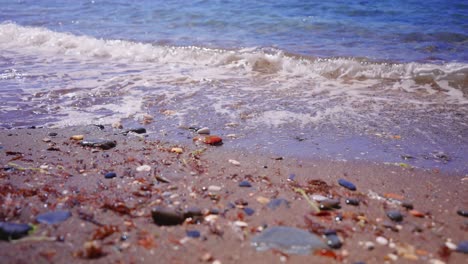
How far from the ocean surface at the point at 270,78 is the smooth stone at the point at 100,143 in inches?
26.6

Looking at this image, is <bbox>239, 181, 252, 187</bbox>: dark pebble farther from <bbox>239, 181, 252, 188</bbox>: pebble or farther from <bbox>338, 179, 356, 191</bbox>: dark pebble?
<bbox>338, 179, 356, 191</bbox>: dark pebble

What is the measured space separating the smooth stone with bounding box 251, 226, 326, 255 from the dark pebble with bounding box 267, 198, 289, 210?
14.0 inches

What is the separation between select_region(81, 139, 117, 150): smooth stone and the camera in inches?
159

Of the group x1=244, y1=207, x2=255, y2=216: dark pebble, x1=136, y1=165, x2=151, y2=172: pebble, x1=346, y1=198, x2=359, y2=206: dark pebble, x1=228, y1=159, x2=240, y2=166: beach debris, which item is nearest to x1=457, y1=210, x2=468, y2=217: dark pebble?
x1=346, y1=198, x2=359, y2=206: dark pebble

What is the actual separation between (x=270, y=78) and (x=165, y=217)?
5071 mm

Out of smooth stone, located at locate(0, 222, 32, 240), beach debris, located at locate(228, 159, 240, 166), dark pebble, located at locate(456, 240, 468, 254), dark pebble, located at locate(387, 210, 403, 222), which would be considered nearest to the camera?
smooth stone, located at locate(0, 222, 32, 240)

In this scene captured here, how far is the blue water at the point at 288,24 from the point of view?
9.14 metres

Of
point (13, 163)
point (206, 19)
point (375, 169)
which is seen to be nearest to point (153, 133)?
point (13, 163)

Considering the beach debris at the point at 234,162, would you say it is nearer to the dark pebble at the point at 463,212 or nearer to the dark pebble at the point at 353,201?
the dark pebble at the point at 353,201

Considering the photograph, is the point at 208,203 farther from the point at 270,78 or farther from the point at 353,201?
the point at 270,78

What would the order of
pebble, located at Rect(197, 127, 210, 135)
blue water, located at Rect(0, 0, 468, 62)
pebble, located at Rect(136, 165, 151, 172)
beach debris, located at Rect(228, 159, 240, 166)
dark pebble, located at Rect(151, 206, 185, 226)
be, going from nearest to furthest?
1. dark pebble, located at Rect(151, 206, 185, 226)
2. pebble, located at Rect(136, 165, 151, 172)
3. beach debris, located at Rect(228, 159, 240, 166)
4. pebble, located at Rect(197, 127, 210, 135)
5. blue water, located at Rect(0, 0, 468, 62)

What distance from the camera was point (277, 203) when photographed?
2906 mm

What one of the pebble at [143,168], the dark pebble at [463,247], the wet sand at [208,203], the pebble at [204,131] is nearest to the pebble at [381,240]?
the wet sand at [208,203]

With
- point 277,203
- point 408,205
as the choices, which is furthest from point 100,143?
point 408,205
